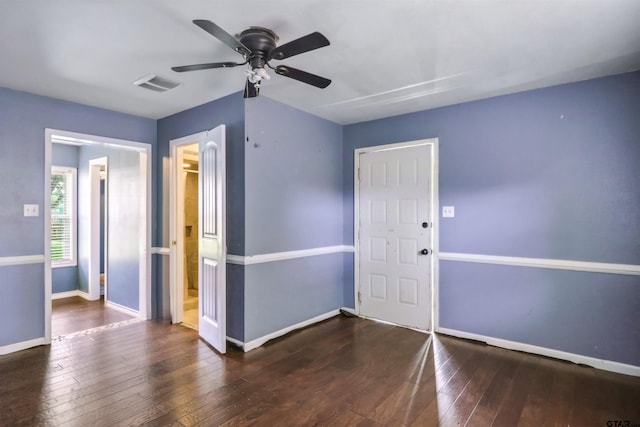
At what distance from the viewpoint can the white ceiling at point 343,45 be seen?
1.95m

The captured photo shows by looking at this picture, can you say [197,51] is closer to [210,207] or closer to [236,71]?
[236,71]

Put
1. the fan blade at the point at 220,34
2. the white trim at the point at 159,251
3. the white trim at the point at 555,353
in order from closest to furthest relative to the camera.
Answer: the fan blade at the point at 220,34, the white trim at the point at 555,353, the white trim at the point at 159,251

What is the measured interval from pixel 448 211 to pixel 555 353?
1.60 meters

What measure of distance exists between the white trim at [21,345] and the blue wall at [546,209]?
4.08 meters

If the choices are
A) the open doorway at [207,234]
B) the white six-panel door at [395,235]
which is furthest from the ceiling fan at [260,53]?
the white six-panel door at [395,235]

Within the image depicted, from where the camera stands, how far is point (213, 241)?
3.33m

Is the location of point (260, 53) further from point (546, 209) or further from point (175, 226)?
point (546, 209)

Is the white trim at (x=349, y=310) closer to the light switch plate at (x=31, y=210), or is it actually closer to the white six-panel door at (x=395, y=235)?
the white six-panel door at (x=395, y=235)

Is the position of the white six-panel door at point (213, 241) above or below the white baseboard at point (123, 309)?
above

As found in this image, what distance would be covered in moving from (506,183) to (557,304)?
1.19 meters

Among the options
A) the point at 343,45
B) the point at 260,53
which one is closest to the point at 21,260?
the point at 260,53

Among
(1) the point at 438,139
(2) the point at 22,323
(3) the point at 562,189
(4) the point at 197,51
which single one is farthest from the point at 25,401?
(3) the point at 562,189

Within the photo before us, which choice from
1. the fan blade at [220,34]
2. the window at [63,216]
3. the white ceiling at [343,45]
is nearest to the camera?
the fan blade at [220,34]

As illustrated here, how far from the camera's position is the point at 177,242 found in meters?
4.06
